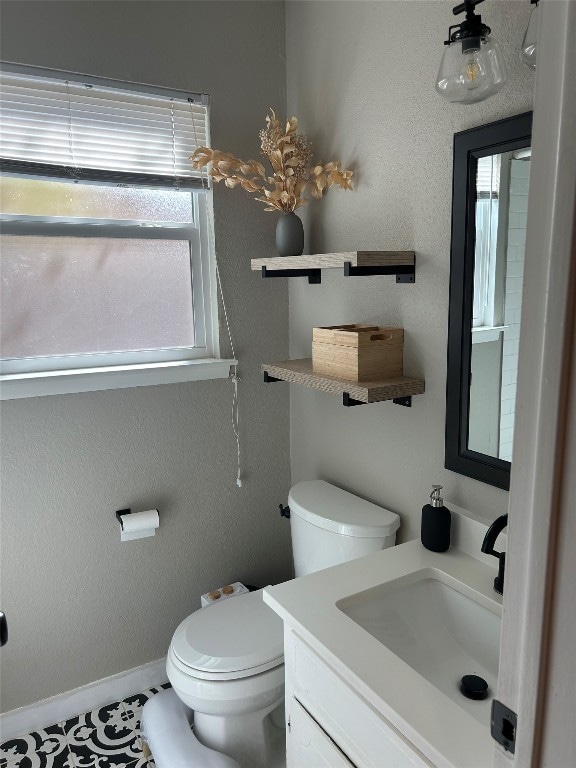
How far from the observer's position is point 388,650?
1.11 m

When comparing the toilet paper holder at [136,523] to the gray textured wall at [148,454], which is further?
the toilet paper holder at [136,523]

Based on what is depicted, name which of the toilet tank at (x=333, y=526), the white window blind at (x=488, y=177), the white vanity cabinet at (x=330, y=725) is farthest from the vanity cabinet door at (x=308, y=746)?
the white window blind at (x=488, y=177)

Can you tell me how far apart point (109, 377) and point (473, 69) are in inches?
53.0

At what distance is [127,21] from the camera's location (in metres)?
1.76

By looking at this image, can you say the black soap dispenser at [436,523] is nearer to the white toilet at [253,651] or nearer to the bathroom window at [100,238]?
the white toilet at [253,651]

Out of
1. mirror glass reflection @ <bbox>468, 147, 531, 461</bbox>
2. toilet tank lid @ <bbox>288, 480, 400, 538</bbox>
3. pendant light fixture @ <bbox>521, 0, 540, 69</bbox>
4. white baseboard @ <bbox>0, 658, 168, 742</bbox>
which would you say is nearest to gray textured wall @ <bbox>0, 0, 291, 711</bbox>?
white baseboard @ <bbox>0, 658, 168, 742</bbox>

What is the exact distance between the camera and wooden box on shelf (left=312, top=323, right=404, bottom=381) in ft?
5.20

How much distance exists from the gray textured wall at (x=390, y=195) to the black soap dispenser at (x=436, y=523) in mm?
75

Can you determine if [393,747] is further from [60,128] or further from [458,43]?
[60,128]

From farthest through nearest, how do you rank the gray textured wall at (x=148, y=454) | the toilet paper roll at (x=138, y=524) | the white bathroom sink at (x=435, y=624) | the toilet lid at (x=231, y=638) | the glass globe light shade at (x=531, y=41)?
the toilet paper roll at (x=138, y=524) → the gray textured wall at (x=148, y=454) → the toilet lid at (x=231, y=638) → the white bathroom sink at (x=435, y=624) → the glass globe light shade at (x=531, y=41)

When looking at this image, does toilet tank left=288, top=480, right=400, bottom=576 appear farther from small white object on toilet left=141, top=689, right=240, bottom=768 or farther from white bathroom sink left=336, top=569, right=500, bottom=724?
small white object on toilet left=141, top=689, right=240, bottom=768

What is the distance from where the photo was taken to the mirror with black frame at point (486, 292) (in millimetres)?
1282

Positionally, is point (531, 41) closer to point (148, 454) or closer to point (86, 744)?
point (148, 454)

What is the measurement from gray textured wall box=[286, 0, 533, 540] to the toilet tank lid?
6cm
